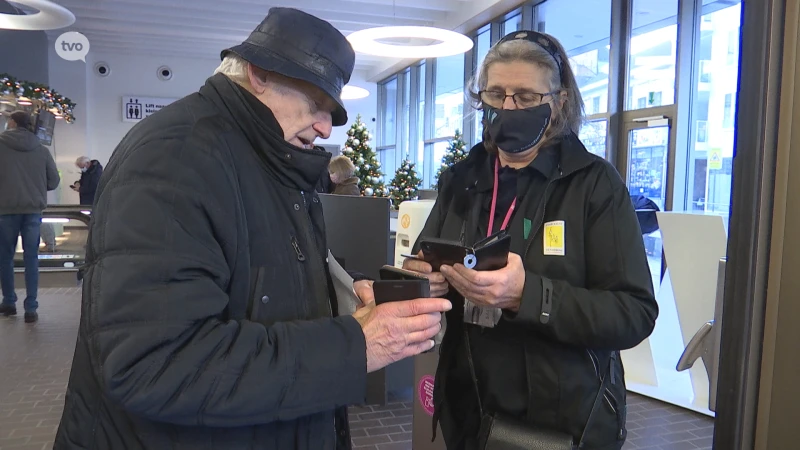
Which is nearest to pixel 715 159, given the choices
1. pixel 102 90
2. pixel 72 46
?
pixel 72 46

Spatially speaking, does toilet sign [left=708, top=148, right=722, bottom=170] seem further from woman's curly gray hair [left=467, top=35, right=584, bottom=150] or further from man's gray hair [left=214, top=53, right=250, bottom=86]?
man's gray hair [left=214, top=53, right=250, bottom=86]

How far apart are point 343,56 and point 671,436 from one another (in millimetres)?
3510

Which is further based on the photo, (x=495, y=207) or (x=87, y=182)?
(x=87, y=182)

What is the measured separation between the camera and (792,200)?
0.85 metres

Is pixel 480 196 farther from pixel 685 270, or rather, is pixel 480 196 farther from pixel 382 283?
pixel 685 270

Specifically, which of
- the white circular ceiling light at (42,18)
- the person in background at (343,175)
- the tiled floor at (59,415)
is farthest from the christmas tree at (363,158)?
the tiled floor at (59,415)

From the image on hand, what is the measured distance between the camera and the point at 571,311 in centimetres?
137

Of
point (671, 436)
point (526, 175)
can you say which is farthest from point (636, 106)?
point (526, 175)

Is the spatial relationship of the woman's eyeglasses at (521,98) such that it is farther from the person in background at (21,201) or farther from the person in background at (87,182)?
the person in background at (87,182)

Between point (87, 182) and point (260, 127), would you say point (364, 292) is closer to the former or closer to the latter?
point (260, 127)

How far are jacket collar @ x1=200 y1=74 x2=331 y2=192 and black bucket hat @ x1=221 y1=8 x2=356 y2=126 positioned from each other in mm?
75

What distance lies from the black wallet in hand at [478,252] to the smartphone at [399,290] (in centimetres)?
A: 20

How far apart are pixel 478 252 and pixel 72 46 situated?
6224 millimetres

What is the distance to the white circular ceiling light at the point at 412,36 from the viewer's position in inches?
289
